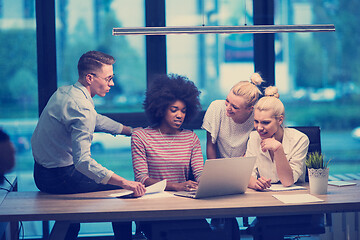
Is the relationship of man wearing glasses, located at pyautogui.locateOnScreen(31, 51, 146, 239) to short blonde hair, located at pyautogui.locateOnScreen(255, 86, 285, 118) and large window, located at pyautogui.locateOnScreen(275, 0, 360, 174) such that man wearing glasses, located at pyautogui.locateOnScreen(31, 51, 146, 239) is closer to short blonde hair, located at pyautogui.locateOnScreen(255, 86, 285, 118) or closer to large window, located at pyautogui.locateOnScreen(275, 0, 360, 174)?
short blonde hair, located at pyautogui.locateOnScreen(255, 86, 285, 118)

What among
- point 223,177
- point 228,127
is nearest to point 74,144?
point 223,177

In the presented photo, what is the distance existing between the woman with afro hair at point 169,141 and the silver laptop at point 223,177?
9.0 inches

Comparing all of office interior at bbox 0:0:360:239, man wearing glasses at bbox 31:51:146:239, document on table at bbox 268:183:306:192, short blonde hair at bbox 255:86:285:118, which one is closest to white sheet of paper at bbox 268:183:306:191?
document on table at bbox 268:183:306:192

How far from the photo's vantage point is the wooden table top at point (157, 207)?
2131 millimetres

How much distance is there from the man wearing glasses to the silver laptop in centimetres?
33

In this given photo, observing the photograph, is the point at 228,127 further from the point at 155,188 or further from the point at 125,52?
the point at 125,52

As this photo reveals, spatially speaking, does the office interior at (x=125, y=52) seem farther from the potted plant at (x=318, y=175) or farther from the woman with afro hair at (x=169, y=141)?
the potted plant at (x=318, y=175)

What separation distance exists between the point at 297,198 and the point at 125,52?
1.99 metres

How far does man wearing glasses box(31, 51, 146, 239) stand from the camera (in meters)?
2.45

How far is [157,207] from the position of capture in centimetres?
219

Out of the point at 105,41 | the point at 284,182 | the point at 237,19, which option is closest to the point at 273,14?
the point at 237,19

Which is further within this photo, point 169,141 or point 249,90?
point 249,90

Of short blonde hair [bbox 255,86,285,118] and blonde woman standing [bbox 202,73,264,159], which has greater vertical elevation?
short blonde hair [bbox 255,86,285,118]

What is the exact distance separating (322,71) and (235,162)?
2.14m
